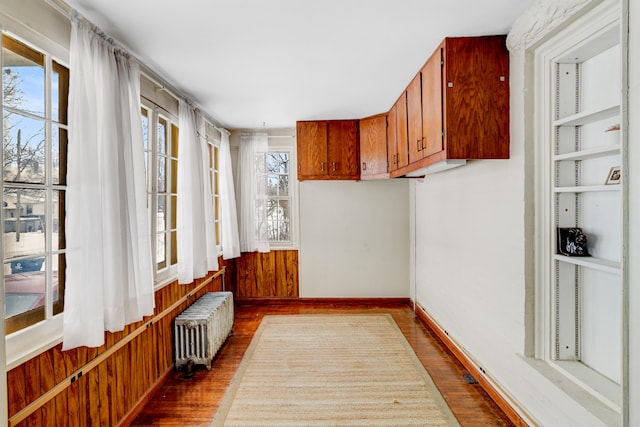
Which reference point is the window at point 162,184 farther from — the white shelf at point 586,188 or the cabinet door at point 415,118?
the white shelf at point 586,188

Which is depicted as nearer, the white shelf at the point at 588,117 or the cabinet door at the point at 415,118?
the white shelf at the point at 588,117

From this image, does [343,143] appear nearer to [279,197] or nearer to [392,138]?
[392,138]

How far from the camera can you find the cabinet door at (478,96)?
7.13ft

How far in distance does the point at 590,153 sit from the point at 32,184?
8.98ft

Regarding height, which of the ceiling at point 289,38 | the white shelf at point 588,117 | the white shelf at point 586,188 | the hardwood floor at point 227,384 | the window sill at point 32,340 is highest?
the ceiling at point 289,38

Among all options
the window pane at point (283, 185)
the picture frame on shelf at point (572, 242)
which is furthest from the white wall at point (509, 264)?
the window pane at point (283, 185)

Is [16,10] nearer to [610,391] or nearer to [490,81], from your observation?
[490,81]

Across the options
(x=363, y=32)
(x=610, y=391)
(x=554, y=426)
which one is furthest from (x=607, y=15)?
(x=554, y=426)

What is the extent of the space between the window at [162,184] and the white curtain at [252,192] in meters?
1.49

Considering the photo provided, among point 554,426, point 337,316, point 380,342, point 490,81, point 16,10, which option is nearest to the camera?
point 16,10

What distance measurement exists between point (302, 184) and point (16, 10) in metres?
3.53

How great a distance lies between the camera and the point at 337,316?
4223mm

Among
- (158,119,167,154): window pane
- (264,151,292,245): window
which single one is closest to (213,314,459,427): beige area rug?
(264,151,292,245): window

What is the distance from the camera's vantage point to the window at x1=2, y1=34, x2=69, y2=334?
1511 millimetres
